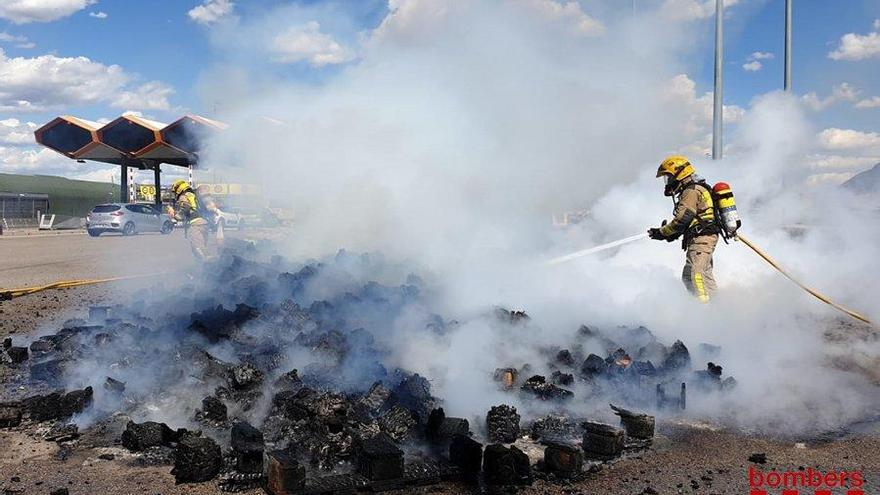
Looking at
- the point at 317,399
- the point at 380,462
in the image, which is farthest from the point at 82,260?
the point at 380,462

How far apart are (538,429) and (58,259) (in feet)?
49.1

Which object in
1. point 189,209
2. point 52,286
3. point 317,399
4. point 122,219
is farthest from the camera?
point 122,219

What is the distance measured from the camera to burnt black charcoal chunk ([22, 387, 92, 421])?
4621 mm

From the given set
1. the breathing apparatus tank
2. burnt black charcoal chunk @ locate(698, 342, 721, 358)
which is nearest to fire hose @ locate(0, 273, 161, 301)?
burnt black charcoal chunk @ locate(698, 342, 721, 358)

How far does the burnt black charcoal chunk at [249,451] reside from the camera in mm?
3684

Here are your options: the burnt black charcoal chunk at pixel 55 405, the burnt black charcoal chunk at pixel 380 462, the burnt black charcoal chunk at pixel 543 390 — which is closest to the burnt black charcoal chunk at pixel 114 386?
the burnt black charcoal chunk at pixel 55 405

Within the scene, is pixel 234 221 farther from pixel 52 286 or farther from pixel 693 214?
pixel 693 214

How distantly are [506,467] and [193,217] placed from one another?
336 inches

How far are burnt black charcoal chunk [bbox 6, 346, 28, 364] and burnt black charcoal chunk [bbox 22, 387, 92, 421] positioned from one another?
172 cm

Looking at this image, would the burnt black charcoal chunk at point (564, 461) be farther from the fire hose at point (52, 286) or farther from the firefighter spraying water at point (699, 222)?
the fire hose at point (52, 286)

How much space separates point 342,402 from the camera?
4539mm

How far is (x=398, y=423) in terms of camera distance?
439cm

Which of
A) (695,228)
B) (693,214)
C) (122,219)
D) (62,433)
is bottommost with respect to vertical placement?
(62,433)

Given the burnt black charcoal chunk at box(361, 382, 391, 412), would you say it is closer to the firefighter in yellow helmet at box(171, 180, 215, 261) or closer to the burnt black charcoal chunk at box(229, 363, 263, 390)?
the burnt black charcoal chunk at box(229, 363, 263, 390)
